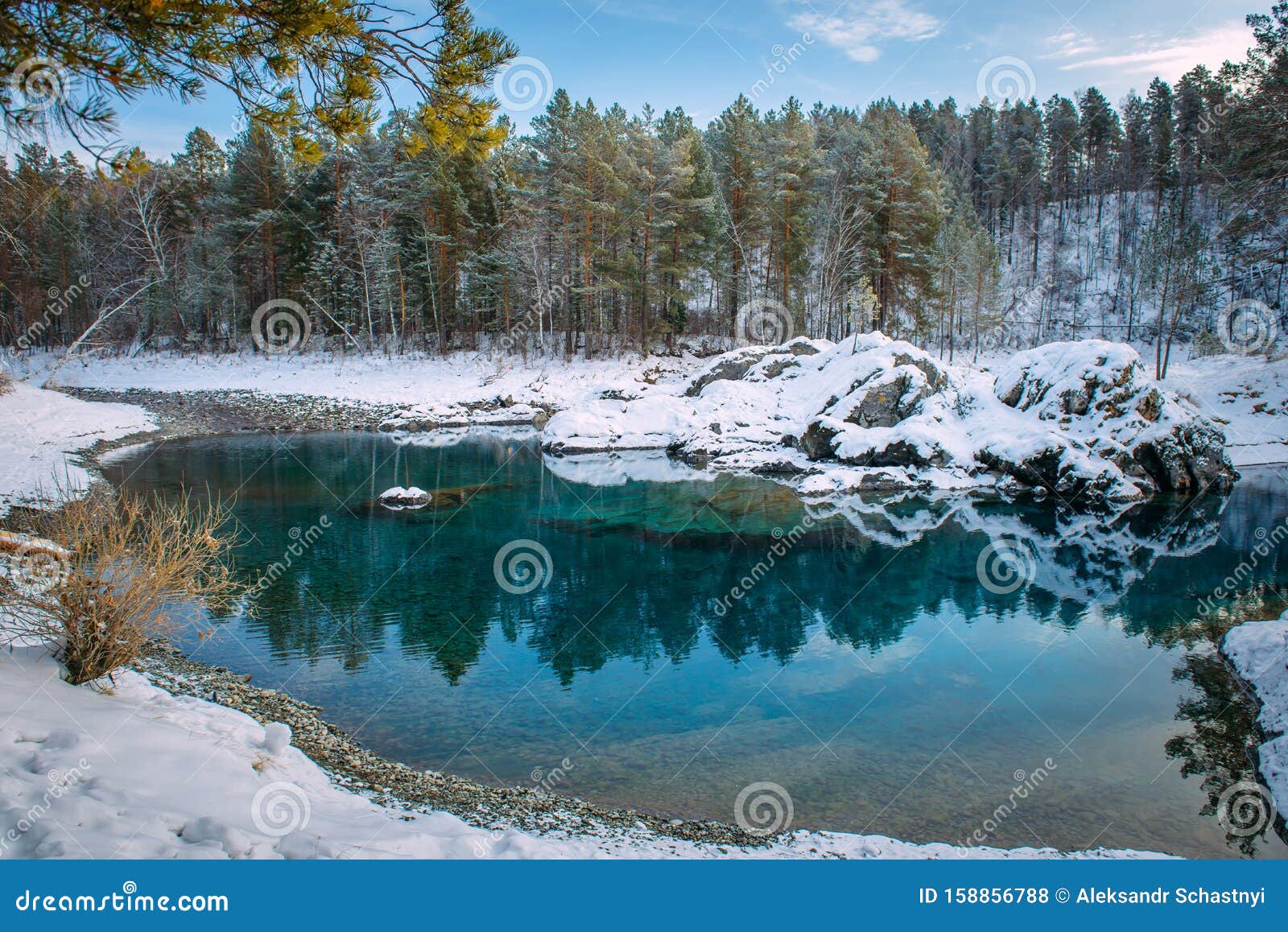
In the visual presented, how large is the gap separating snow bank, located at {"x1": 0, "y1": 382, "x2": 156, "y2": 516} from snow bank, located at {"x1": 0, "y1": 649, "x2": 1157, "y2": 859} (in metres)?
10.8

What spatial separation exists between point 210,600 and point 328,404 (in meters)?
28.8

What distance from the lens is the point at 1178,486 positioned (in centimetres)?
2450

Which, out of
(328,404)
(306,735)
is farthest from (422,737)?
(328,404)

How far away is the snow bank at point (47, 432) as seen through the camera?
1767 cm

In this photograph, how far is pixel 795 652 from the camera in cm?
1195

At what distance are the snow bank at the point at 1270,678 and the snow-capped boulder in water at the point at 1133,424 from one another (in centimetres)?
1436
